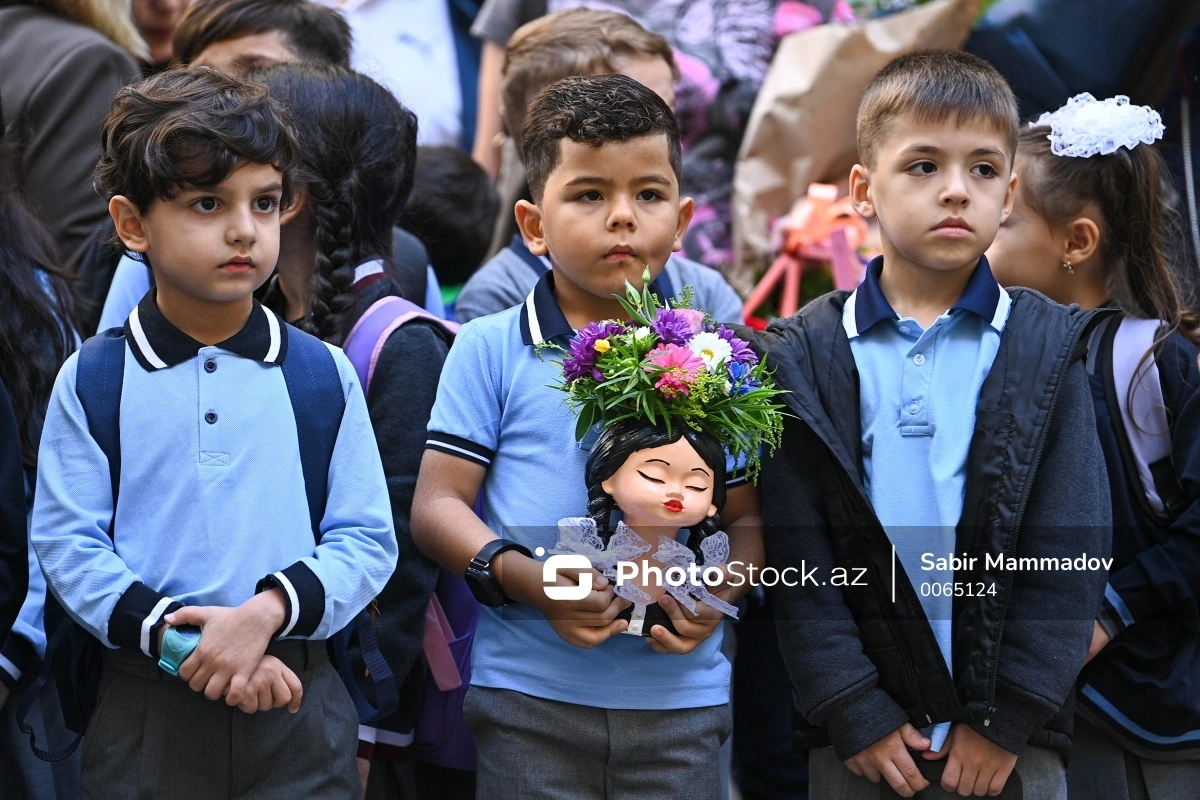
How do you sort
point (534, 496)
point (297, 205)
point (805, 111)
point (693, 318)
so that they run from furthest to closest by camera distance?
point (805, 111), point (297, 205), point (534, 496), point (693, 318)

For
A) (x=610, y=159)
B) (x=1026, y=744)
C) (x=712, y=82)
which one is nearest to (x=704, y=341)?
(x=610, y=159)

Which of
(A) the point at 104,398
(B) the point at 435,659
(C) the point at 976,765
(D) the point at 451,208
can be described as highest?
(D) the point at 451,208

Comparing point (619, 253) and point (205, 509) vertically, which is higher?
point (619, 253)

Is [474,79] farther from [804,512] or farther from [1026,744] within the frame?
[1026,744]

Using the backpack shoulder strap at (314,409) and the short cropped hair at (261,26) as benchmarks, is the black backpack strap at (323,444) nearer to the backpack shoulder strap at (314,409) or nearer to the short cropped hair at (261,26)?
the backpack shoulder strap at (314,409)

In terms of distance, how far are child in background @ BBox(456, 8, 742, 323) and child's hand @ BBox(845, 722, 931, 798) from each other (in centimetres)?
122

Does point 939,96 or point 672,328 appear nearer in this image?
point 672,328

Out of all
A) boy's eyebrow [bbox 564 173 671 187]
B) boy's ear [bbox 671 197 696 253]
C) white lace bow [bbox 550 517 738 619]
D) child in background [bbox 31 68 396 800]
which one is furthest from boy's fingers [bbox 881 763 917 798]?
boy's eyebrow [bbox 564 173 671 187]

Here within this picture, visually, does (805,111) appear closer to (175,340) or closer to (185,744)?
(175,340)

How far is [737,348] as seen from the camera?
2.42m

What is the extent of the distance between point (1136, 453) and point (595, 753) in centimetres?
137

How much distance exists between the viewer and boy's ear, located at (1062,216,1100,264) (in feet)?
10.6

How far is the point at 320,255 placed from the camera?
297cm

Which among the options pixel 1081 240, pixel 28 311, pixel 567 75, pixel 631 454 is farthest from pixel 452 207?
pixel 631 454
